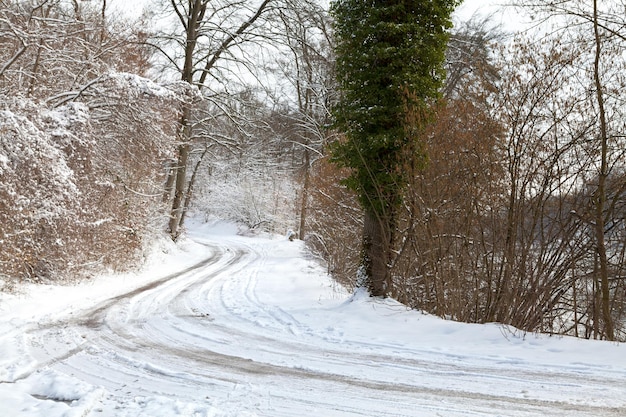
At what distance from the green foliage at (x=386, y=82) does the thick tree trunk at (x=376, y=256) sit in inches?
12.6

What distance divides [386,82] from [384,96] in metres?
0.34

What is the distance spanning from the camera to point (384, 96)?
860cm

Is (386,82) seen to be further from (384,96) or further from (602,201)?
(602,201)

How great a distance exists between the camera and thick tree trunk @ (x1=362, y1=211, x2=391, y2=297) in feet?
28.9

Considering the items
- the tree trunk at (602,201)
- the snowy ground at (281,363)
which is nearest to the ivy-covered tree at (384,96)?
the snowy ground at (281,363)

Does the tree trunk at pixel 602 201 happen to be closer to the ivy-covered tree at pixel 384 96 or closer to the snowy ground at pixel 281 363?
the snowy ground at pixel 281 363

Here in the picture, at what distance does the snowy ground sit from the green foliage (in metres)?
2.39

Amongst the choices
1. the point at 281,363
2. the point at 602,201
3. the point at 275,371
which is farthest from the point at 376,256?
the point at 275,371

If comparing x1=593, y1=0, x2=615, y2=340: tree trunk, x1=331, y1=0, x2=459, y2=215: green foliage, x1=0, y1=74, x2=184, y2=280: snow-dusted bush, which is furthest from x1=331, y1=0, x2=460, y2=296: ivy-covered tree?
x1=0, y1=74, x2=184, y2=280: snow-dusted bush

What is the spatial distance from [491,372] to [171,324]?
15.3ft

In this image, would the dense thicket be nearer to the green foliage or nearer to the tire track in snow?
the tire track in snow

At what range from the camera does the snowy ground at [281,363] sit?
13.0ft

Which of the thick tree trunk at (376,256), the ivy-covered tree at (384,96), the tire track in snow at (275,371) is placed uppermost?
the ivy-covered tree at (384,96)

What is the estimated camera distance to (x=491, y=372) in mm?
4902
